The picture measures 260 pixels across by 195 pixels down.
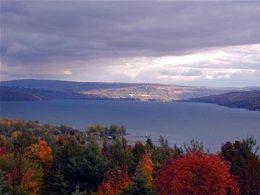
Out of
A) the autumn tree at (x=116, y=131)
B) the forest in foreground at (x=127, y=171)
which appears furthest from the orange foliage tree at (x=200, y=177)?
the autumn tree at (x=116, y=131)

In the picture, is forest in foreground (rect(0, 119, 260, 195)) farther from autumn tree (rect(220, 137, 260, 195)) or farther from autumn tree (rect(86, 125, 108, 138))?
autumn tree (rect(86, 125, 108, 138))

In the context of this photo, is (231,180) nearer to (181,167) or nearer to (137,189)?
(181,167)

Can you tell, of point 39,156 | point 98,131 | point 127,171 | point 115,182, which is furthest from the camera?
point 98,131

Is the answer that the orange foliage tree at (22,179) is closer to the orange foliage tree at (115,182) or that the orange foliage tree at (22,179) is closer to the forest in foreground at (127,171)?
the forest in foreground at (127,171)

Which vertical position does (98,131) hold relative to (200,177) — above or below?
below

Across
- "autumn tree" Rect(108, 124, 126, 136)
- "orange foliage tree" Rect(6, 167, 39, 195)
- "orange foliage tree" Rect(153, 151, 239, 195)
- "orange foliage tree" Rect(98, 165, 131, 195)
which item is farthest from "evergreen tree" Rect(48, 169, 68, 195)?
"autumn tree" Rect(108, 124, 126, 136)

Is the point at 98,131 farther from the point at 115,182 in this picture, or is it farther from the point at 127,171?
the point at 115,182

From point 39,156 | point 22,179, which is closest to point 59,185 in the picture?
point 22,179

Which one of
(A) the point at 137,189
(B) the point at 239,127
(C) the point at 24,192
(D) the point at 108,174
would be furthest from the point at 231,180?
(B) the point at 239,127
